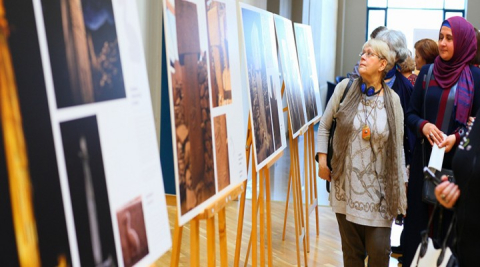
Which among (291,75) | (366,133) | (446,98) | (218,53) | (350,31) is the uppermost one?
(218,53)

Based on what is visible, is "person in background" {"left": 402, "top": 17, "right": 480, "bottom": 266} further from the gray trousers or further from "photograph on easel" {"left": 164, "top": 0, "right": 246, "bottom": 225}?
"photograph on easel" {"left": 164, "top": 0, "right": 246, "bottom": 225}

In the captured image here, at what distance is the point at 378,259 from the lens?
441 cm

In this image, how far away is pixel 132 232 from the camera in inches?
78.5

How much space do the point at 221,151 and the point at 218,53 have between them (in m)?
0.47

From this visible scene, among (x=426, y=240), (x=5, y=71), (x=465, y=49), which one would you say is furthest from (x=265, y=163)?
(x=5, y=71)

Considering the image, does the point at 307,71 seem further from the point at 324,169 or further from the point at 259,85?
the point at 259,85

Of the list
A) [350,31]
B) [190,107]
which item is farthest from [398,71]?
[350,31]

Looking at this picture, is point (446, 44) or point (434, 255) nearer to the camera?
point (434, 255)

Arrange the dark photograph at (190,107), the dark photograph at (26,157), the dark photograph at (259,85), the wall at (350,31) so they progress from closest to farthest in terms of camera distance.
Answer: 1. the dark photograph at (26,157)
2. the dark photograph at (190,107)
3. the dark photograph at (259,85)
4. the wall at (350,31)

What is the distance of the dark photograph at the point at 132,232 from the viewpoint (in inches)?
75.9

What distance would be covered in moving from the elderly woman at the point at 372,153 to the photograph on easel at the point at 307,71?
1754 millimetres

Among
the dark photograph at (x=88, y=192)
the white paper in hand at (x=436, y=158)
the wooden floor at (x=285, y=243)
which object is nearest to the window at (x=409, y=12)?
the wooden floor at (x=285, y=243)

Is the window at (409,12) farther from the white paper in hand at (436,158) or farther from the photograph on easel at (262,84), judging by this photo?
the white paper in hand at (436,158)

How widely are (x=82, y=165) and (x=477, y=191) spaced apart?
1.75 metres
